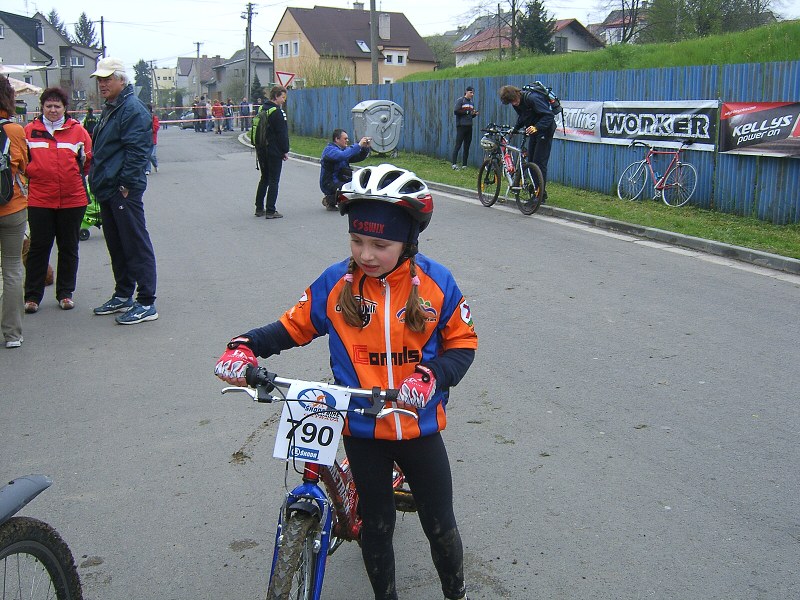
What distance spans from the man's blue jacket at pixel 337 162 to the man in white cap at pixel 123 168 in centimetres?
597

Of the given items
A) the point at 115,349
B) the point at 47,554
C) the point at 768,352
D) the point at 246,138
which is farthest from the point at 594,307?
the point at 246,138

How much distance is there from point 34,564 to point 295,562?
33.0 inches

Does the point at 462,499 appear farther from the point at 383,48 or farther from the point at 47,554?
the point at 383,48

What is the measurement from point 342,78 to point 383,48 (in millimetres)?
36260

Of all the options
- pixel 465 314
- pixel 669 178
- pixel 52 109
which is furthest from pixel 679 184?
pixel 465 314

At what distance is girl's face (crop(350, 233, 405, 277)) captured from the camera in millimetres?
2748

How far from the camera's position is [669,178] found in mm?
13273

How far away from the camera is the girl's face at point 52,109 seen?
7.50 metres

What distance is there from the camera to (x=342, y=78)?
39938 millimetres

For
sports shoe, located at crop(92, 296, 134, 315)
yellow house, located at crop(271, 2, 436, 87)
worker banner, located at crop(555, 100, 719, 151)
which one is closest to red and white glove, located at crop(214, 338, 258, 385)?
sports shoe, located at crop(92, 296, 134, 315)

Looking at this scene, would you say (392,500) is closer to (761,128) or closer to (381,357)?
(381,357)

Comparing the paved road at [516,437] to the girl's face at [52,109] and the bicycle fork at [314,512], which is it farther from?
the girl's face at [52,109]

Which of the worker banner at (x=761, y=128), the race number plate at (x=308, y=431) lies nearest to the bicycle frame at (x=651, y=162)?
the worker banner at (x=761, y=128)

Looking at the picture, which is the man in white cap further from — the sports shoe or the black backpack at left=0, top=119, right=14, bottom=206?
the black backpack at left=0, top=119, right=14, bottom=206
